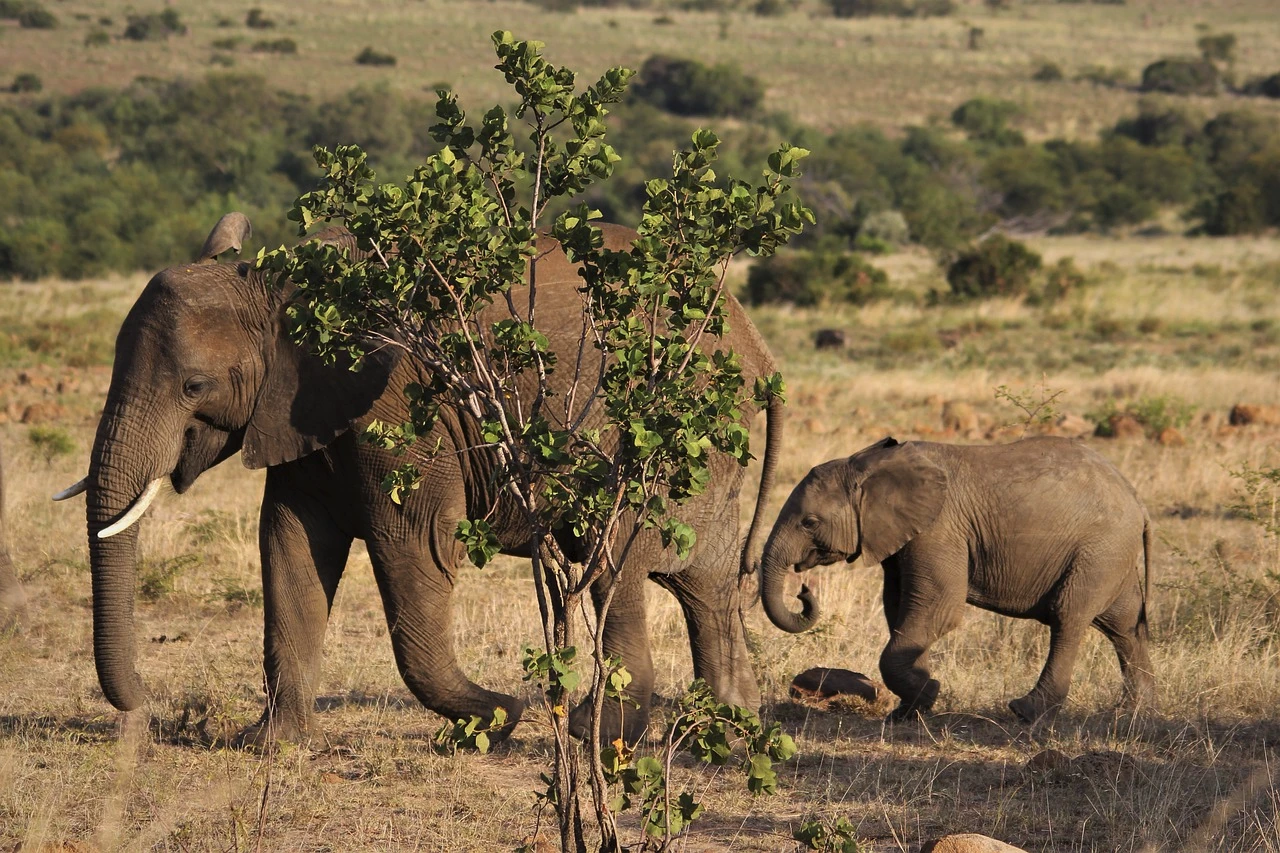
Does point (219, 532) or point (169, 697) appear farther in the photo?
point (219, 532)

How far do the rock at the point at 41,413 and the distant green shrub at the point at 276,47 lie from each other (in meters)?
54.1

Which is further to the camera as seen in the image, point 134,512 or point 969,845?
point 134,512

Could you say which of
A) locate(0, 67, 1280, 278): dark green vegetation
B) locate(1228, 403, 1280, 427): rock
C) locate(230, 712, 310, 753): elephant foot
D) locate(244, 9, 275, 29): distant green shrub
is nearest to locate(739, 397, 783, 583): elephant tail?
locate(230, 712, 310, 753): elephant foot

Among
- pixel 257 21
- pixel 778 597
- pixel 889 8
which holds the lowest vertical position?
pixel 778 597

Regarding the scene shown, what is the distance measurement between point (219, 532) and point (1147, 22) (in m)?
95.2

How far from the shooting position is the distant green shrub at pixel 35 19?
6475 cm

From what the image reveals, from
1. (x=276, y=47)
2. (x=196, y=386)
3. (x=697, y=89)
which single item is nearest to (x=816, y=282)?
(x=196, y=386)

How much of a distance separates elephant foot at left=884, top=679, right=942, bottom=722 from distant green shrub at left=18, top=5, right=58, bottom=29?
65.1 m

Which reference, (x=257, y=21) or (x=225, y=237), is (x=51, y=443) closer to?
(x=225, y=237)

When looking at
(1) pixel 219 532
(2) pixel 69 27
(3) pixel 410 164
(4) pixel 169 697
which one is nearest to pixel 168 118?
(3) pixel 410 164

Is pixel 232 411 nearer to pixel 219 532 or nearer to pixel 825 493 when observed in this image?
pixel 825 493

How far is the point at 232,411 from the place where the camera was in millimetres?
6074

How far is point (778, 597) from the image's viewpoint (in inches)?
286

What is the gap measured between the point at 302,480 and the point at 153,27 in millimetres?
65306
